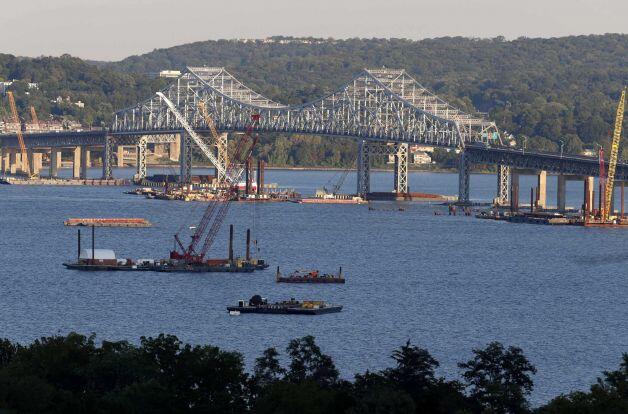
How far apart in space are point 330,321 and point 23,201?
91.9 meters

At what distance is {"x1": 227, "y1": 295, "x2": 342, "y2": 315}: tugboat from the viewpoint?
75.0m

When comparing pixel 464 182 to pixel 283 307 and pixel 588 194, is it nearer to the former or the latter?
pixel 588 194

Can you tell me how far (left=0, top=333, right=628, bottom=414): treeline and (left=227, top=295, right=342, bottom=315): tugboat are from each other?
21.2 metres

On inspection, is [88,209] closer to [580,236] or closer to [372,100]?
[580,236]

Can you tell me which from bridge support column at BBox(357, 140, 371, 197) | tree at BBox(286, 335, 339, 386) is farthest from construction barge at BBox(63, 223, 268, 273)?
bridge support column at BBox(357, 140, 371, 197)

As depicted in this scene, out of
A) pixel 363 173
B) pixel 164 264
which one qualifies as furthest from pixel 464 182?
pixel 164 264

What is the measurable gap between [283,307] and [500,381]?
2434 cm

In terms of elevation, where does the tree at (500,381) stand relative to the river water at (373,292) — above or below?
above

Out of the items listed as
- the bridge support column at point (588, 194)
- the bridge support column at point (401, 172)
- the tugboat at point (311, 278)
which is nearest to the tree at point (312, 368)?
the tugboat at point (311, 278)

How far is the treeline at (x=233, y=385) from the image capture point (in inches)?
1855

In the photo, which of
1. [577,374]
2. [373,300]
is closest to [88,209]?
[373,300]

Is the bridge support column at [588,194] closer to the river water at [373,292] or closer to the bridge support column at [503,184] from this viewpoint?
the river water at [373,292]

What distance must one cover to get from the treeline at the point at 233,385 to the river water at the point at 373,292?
24.9 ft

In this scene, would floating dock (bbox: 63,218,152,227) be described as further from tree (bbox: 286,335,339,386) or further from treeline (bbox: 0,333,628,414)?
tree (bbox: 286,335,339,386)
